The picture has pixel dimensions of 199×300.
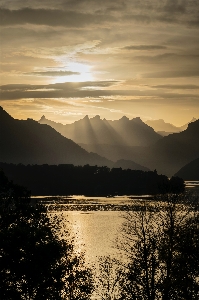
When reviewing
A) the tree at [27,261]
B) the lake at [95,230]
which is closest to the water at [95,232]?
the lake at [95,230]

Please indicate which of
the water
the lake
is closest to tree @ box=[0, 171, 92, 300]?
the lake

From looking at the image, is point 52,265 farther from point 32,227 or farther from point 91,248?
point 91,248

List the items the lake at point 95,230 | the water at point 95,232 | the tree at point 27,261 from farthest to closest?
the lake at point 95,230
the water at point 95,232
the tree at point 27,261

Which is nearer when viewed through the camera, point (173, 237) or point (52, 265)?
point (52, 265)

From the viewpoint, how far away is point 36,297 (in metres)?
33.0

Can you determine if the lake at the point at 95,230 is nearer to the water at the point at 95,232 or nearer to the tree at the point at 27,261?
the water at the point at 95,232

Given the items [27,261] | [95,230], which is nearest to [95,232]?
[95,230]

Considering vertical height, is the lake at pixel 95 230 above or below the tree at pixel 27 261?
below

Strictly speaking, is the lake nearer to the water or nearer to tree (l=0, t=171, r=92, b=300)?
the water

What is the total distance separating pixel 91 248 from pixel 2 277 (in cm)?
7233

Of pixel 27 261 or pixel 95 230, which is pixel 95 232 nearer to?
pixel 95 230

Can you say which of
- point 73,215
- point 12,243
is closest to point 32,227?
point 12,243

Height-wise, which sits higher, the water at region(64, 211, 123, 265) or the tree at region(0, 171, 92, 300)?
the tree at region(0, 171, 92, 300)

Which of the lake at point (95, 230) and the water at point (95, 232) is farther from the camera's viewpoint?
the lake at point (95, 230)
